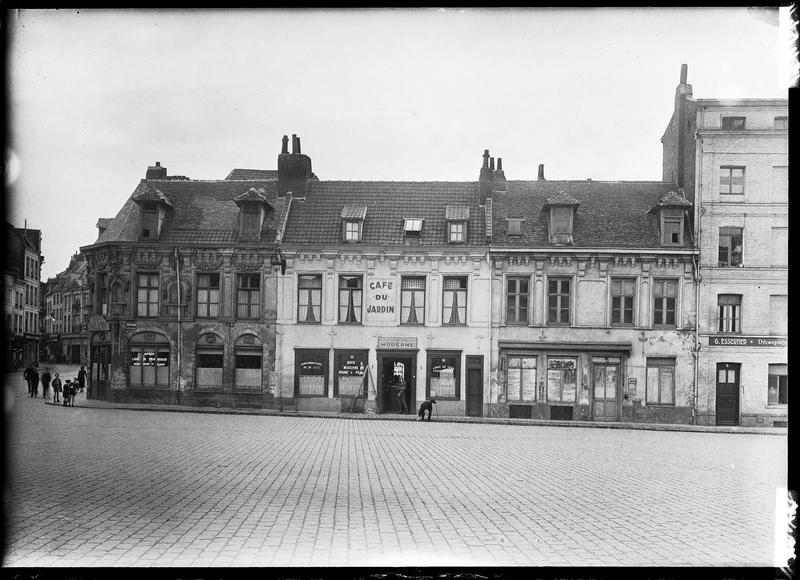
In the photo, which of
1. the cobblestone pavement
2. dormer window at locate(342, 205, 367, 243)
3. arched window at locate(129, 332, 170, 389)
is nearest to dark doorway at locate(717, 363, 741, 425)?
the cobblestone pavement

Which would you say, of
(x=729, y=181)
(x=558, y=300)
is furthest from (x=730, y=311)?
(x=558, y=300)

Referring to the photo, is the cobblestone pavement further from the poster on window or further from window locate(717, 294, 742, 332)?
the poster on window

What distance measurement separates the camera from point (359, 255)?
23078mm

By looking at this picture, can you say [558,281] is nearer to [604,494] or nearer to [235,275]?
[235,275]

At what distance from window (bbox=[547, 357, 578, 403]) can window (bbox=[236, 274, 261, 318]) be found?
432 inches

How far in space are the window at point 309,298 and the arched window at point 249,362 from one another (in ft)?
8.59

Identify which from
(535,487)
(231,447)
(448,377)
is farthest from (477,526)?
(448,377)

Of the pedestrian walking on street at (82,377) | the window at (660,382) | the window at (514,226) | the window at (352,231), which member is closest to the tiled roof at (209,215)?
the window at (352,231)

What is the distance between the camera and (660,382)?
2397 cm

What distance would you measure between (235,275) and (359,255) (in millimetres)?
5864

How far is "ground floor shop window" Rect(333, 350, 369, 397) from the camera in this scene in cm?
2144

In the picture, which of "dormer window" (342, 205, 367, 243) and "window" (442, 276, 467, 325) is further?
"dormer window" (342, 205, 367, 243)

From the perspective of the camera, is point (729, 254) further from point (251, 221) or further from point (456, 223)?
point (251, 221)

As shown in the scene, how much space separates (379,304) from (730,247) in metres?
10.4
